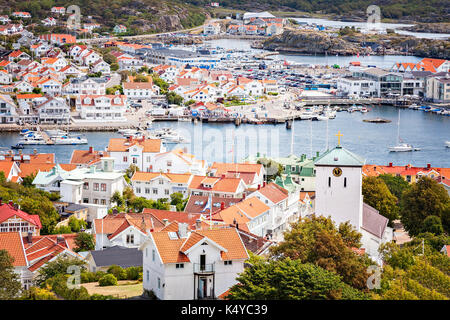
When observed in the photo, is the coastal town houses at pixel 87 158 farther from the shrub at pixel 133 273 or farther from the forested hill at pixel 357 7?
the forested hill at pixel 357 7

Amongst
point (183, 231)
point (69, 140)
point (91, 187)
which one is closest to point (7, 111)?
point (69, 140)

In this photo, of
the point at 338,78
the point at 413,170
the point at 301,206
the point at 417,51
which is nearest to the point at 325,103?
the point at 338,78

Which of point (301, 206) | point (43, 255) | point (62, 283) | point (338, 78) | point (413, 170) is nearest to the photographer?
point (62, 283)

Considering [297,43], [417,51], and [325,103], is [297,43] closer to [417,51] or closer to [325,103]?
[417,51]

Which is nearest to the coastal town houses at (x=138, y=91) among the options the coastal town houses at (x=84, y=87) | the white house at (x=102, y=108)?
the coastal town houses at (x=84, y=87)

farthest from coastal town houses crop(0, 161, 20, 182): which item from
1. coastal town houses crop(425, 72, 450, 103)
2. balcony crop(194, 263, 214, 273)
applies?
coastal town houses crop(425, 72, 450, 103)

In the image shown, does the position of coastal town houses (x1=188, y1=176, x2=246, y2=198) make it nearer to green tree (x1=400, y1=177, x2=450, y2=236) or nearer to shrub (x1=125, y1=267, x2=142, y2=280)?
green tree (x1=400, y1=177, x2=450, y2=236)
